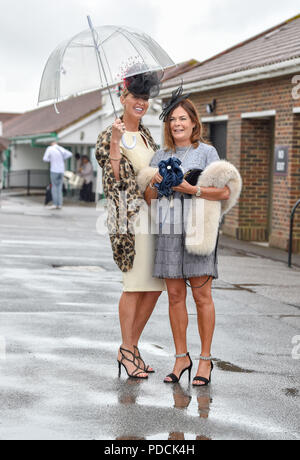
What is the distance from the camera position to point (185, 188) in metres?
5.58

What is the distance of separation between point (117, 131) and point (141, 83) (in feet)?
1.61

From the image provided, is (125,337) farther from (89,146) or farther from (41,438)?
(89,146)

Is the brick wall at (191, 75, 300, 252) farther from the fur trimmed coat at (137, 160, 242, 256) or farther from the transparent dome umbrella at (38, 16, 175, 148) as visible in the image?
the fur trimmed coat at (137, 160, 242, 256)

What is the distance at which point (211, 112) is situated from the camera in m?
19.1

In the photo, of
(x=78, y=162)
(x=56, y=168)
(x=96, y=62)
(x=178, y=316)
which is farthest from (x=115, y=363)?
(x=78, y=162)

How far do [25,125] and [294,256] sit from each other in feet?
121

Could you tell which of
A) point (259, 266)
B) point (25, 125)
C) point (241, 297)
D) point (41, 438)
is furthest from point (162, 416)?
point (25, 125)

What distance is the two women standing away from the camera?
5.72 m

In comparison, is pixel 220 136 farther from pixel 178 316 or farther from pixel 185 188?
pixel 185 188

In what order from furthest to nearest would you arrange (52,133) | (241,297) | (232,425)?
(52,133)
(241,297)
(232,425)

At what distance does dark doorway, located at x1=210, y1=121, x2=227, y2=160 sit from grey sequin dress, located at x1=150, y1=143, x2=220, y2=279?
1324 cm

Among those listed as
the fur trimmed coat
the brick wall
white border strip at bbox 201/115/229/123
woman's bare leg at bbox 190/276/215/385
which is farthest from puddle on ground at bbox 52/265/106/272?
white border strip at bbox 201/115/229/123

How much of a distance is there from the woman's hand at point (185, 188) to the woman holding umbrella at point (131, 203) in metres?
0.33
